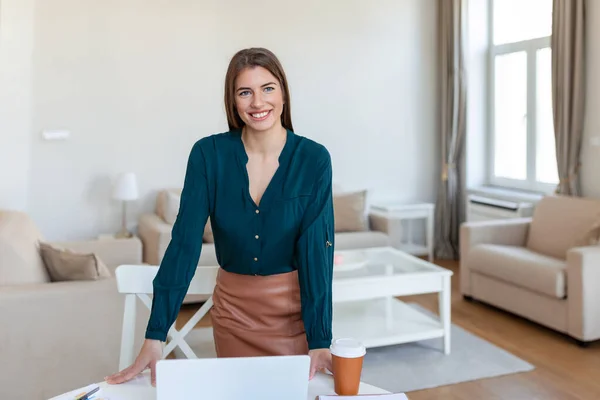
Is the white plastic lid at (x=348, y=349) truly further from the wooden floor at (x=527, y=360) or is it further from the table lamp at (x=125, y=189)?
the table lamp at (x=125, y=189)

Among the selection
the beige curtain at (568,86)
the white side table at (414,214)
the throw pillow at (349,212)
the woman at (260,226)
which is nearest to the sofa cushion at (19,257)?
the woman at (260,226)

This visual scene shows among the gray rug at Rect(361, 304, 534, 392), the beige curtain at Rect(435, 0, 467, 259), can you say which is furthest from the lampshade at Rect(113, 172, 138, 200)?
the beige curtain at Rect(435, 0, 467, 259)

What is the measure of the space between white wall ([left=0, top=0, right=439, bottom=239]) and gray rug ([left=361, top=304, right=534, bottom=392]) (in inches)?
94.9

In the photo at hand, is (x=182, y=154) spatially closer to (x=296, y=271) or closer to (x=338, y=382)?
(x=296, y=271)

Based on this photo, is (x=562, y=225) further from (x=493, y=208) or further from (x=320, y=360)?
(x=320, y=360)

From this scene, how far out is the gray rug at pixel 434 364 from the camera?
3.20m

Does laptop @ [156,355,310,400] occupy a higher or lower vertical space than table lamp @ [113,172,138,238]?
lower

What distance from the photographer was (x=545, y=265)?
3879 mm

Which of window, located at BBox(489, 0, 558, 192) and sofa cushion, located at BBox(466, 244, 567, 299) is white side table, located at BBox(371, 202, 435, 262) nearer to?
window, located at BBox(489, 0, 558, 192)

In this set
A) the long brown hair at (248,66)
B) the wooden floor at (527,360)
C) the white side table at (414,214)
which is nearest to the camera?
the long brown hair at (248,66)

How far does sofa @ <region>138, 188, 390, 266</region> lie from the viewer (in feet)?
14.7

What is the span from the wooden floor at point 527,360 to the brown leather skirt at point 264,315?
1.70m

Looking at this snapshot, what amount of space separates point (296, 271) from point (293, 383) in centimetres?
46

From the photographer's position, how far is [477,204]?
219 inches
